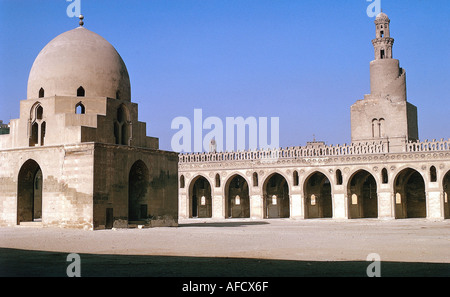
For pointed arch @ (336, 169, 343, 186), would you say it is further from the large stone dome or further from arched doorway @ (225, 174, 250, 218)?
the large stone dome

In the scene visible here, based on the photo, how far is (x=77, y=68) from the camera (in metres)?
23.4

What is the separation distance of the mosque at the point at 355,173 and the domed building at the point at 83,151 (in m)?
15.0

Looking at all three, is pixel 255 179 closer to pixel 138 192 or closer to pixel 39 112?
pixel 138 192

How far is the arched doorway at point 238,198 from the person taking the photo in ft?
144

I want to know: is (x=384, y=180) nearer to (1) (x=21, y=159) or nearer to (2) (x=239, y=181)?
(2) (x=239, y=181)

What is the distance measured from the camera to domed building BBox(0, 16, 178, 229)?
2105 centimetres

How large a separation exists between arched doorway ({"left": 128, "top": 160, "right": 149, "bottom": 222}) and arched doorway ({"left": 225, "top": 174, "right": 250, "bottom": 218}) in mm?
19996

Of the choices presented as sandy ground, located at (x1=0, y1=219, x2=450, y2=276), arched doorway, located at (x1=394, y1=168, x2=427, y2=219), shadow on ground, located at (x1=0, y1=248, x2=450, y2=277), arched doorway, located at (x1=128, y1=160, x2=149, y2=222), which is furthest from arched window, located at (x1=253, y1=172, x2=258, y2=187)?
shadow on ground, located at (x1=0, y1=248, x2=450, y2=277)

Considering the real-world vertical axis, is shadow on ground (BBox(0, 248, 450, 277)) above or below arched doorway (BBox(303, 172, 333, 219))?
below

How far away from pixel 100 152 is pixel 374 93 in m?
26.0

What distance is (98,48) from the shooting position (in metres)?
24.1

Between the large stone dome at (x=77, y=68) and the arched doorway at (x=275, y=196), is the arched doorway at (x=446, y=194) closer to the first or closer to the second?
the arched doorway at (x=275, y=196)

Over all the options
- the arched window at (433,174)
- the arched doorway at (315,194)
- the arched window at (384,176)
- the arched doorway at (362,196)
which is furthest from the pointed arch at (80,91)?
the arched window at (433,174)
